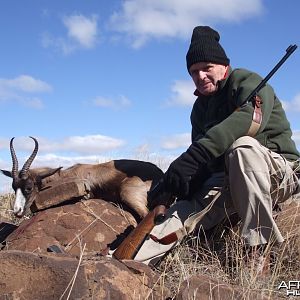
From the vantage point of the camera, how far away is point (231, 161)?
3959mm

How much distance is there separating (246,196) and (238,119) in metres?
0.65

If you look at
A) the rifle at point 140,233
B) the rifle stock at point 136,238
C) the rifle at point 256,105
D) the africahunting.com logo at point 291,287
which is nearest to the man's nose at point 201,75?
the rifle at point 256,105

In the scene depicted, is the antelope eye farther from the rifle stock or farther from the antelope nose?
the rifle stock

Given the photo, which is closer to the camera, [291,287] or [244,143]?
[291,287]

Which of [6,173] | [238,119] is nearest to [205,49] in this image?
[238,119]

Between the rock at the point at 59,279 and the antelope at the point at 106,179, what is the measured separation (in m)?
2.86

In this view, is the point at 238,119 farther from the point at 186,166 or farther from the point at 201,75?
the point at 201,75

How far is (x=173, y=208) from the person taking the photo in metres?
4.45

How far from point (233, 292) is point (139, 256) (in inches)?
45.0

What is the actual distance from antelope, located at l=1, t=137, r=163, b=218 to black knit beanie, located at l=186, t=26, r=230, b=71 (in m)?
1.81

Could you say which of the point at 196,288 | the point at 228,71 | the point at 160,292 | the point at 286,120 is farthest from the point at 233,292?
the point at 228,71

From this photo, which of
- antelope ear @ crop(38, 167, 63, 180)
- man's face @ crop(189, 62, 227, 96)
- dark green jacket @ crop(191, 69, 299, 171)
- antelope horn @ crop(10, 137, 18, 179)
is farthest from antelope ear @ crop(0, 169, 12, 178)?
man's face @ crop(189, 62, 227, 96)

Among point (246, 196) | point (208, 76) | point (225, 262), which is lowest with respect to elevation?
point (225, 262)

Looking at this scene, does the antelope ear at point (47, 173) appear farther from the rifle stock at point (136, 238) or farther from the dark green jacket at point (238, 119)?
the rifle stock at point (136, 238)
